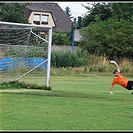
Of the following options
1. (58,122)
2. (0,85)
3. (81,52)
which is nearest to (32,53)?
(0,85)

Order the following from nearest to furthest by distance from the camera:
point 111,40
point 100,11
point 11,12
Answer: point 111,40, point 11,12, point 100,11

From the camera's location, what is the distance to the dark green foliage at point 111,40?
41.9 m

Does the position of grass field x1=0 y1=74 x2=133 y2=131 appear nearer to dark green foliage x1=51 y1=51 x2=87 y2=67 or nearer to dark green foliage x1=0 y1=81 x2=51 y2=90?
dark green foliage x1=0 y1=81 x2=51 y2=90

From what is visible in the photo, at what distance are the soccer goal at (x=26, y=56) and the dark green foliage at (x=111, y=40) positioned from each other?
69.9 feet

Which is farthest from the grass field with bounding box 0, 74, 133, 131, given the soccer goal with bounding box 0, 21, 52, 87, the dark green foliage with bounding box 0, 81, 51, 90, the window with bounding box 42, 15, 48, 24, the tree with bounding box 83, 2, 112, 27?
the window with bounding box 42, 15, 48, 24

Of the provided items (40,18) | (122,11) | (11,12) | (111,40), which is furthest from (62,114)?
(40,18)

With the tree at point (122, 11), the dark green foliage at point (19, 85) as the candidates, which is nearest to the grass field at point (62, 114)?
the dark green foliage at point (19, 85)

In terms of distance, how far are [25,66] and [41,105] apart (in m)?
7.48

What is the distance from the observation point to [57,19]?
80500mm

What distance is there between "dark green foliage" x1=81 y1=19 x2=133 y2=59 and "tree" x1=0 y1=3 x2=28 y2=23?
939cm

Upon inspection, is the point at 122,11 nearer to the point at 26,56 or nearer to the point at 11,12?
the point at 11,12

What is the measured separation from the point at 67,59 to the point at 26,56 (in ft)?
58.4

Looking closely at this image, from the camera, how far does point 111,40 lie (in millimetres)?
42312

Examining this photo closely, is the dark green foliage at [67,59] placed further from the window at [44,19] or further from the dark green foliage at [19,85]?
the window at [44,19]
